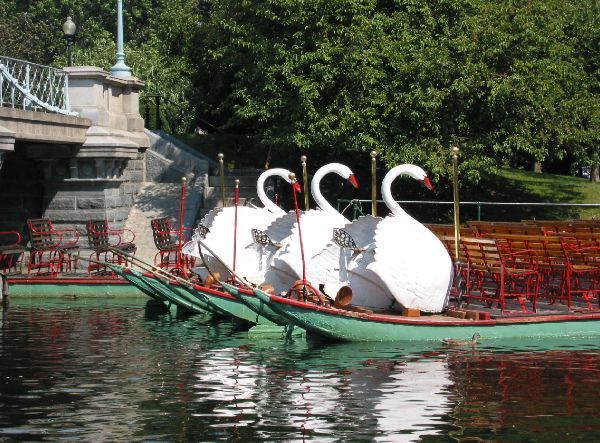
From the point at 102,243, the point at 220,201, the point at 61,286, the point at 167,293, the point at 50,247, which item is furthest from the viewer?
the point at 220,201

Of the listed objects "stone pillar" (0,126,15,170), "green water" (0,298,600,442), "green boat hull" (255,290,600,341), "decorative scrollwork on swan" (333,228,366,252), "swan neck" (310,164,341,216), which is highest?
"stone pillar" (0,126,15,170)

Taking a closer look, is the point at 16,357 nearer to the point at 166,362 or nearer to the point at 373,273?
the point at 166,362

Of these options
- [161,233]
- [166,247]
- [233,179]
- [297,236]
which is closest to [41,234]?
[161,233]

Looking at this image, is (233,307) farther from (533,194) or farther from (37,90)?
(533,194)

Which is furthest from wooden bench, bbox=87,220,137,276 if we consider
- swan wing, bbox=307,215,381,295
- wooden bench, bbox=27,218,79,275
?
swan wing, bbox=307,215,381,295

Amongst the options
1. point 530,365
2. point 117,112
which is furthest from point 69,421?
point 117,112

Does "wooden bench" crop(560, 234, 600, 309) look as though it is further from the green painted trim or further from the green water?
the green painted trim

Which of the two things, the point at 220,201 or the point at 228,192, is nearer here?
the point at 220,201

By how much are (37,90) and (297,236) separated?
8.38m

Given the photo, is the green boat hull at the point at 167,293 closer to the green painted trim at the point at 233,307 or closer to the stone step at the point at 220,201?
the green painted trim at the point at 233,307

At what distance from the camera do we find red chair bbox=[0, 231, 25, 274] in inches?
1128

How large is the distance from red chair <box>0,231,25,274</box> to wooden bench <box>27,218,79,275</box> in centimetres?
28

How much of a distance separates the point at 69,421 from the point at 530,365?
655 centimetres

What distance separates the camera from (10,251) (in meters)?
28.5
